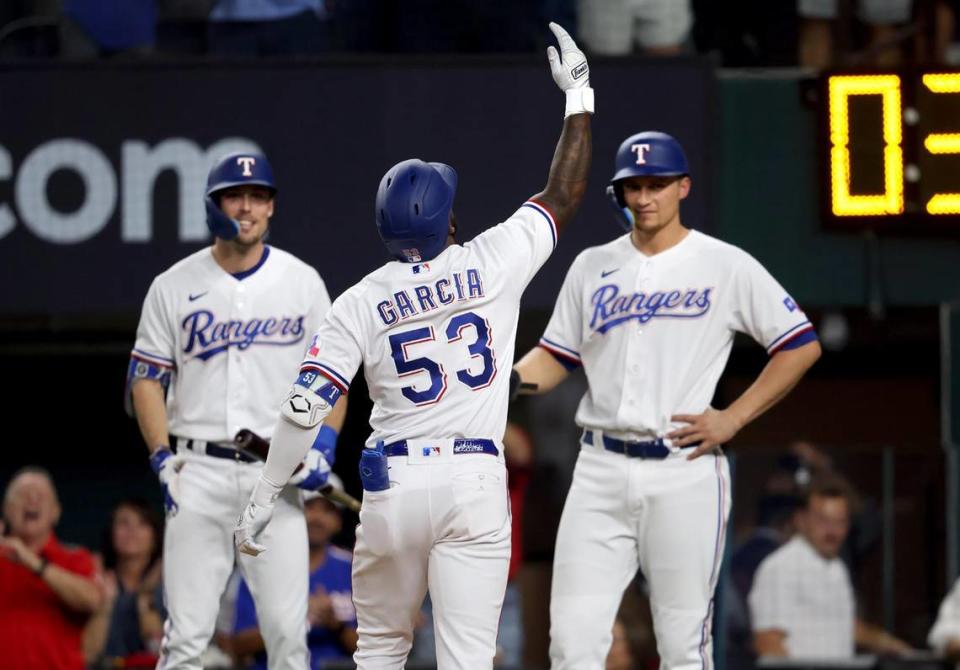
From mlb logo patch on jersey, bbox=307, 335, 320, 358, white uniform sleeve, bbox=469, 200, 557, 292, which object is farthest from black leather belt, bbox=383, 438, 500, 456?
white uniform sleeve, bbox=469, 200, 557, 292

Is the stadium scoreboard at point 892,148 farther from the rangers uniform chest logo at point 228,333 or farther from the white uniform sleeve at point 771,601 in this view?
the rangers uniform chest logo at point 228,333

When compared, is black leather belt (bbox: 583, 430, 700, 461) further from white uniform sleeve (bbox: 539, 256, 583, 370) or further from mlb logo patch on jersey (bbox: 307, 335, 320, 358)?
mlb logo patch on jersey (bbox: 307, 335, 320, 358)

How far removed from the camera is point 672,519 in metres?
6.29

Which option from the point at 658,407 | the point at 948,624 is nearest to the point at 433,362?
Result: the point at 658,407

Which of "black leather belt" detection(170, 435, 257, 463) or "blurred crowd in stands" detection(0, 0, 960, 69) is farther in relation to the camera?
"blurred crowd in stands" detection(0, 0, 960, 69)

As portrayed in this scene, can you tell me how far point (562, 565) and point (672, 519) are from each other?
40cm

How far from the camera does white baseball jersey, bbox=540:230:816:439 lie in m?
6.41

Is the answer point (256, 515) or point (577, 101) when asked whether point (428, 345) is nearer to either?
point (256, 515)

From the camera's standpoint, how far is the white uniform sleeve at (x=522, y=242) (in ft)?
19.3

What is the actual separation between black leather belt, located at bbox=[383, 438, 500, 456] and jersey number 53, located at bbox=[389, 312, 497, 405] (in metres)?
0.14

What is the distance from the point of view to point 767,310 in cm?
648

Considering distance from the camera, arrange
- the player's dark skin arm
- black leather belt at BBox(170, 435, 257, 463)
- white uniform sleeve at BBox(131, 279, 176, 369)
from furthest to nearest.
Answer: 1. white uniform sleeve at BBox(131, 279, 176, 369)
2. black leather belt at BBox(170, 435, 257, 463)
3. the player's dark skin arm

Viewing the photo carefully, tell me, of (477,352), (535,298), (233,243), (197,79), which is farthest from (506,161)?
(477,352)

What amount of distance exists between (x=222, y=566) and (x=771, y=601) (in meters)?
3.36
